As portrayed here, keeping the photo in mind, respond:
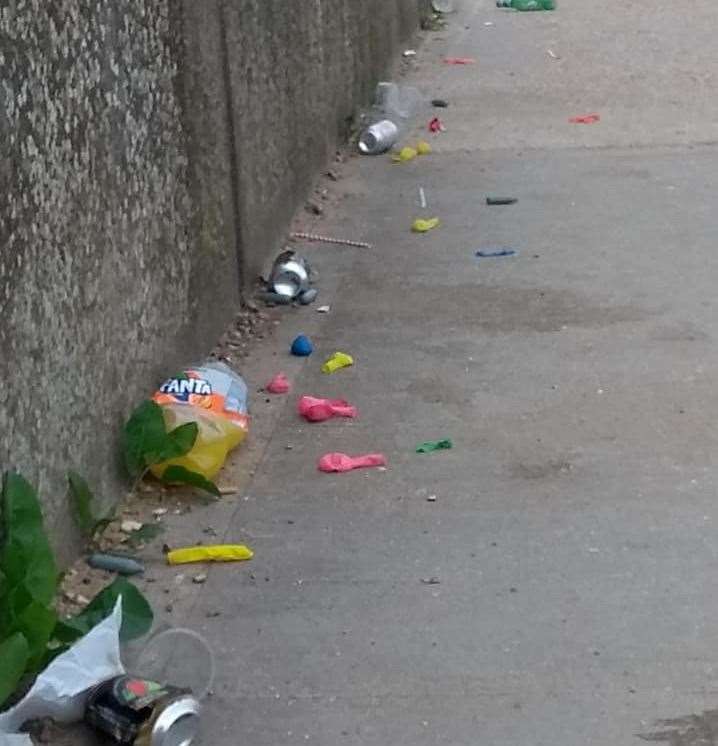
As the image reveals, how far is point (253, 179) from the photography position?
7055mm

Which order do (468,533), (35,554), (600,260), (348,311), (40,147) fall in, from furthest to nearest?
(600,260) < (348,311) < (468,533) < (40,147) < (35,554)

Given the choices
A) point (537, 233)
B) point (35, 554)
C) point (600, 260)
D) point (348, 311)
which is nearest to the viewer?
point (35, 554)

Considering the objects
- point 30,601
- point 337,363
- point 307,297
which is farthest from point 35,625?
point 307,297

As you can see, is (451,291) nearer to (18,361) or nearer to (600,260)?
(600,260)

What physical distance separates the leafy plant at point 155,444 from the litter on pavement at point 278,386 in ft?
3.12

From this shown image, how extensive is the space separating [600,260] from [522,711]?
13.0ft

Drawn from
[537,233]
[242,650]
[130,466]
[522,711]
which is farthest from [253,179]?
[522,711]

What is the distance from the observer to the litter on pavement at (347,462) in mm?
5105

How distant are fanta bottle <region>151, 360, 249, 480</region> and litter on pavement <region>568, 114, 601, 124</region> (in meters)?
5.47

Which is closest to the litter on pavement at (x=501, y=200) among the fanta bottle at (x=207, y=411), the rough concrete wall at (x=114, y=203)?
the rough concrete wall at (x=114, y=203)

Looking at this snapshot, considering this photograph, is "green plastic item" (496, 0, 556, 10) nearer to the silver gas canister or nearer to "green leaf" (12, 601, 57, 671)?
the silver gas canister

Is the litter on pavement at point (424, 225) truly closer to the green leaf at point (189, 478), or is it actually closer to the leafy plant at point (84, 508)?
the green leaf at point (189, 478)

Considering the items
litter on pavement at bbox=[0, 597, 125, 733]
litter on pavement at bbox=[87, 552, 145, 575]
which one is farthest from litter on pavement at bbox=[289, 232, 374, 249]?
litter on pavement at bbox=[0, 597, 125, 733]

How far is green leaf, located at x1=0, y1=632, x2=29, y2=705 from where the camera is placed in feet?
11.5
